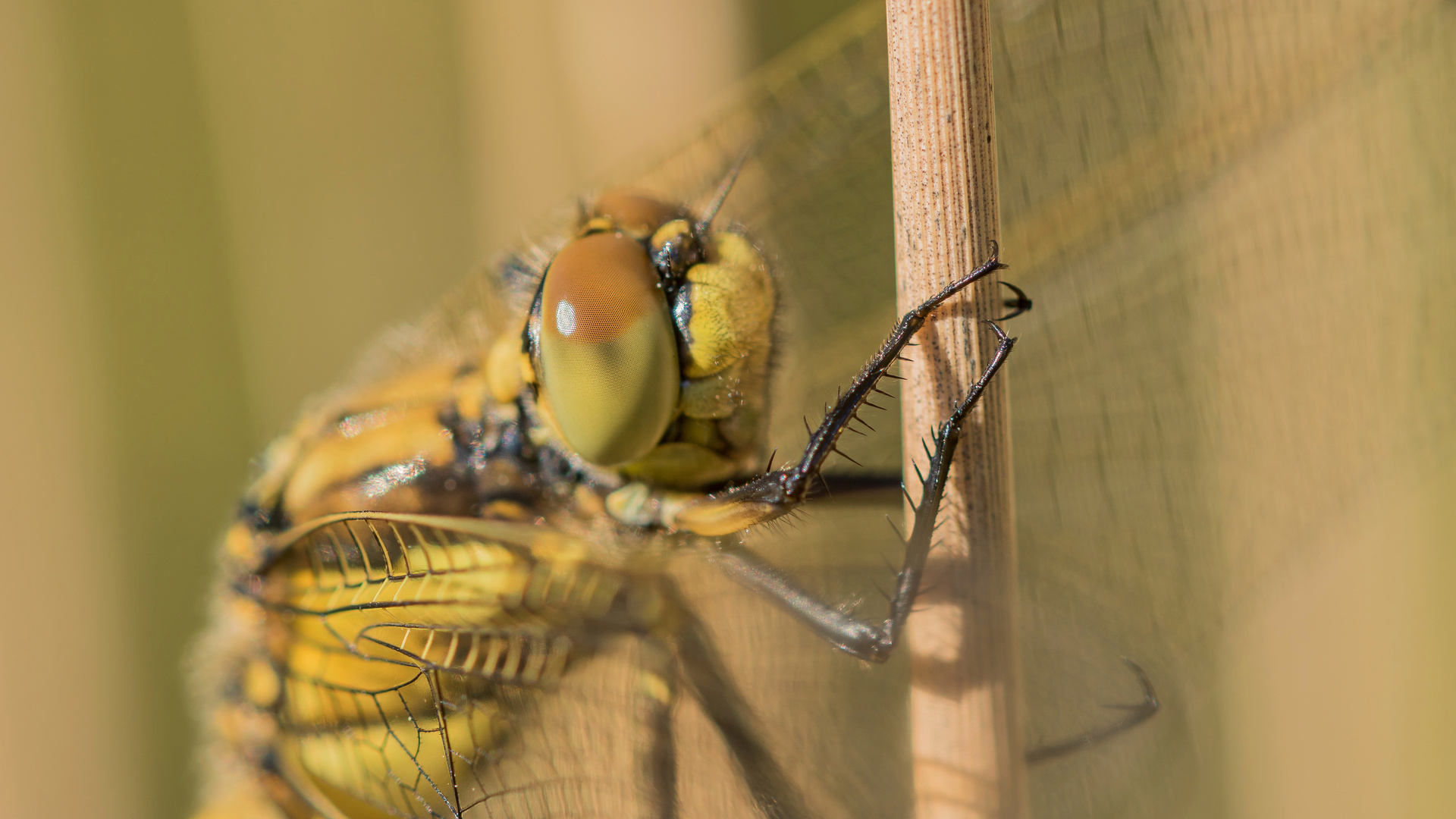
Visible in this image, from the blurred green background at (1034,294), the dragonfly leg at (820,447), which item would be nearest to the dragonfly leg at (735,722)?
the dragonfly leg at (820,447)

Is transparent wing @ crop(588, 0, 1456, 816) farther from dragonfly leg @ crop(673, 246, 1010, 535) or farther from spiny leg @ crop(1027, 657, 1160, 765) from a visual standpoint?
dragonfly leg @ crop(673, 246, 1010, 535)

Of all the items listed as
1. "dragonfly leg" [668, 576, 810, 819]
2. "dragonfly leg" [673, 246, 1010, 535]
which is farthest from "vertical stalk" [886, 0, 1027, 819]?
"dragonfly leg" [668, 576, 810, 819]

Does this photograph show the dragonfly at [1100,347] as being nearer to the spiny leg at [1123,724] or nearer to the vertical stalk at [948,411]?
the spiny leg at [1123,724]

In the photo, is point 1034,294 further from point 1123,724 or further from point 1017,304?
point 1123,724

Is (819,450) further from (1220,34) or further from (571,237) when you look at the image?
(1220,34)

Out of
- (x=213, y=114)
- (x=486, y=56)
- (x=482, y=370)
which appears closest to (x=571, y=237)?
(x=482, y=370)

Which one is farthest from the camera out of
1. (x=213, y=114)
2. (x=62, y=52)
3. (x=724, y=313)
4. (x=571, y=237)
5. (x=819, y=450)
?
(x=213, y=114)
